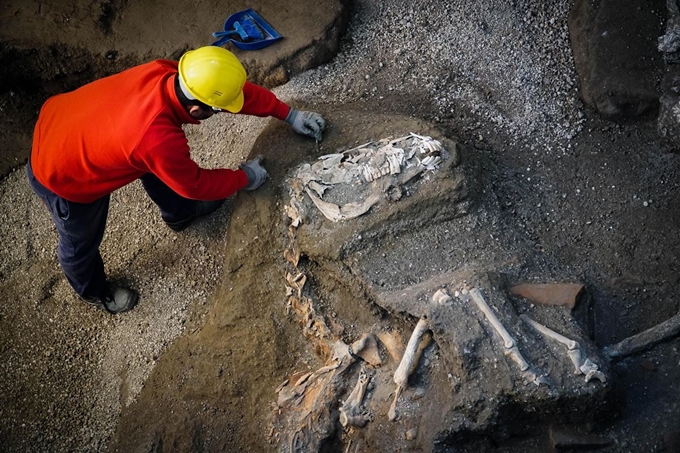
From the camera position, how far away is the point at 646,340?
9.62ft

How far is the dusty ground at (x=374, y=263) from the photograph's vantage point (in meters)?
3.30

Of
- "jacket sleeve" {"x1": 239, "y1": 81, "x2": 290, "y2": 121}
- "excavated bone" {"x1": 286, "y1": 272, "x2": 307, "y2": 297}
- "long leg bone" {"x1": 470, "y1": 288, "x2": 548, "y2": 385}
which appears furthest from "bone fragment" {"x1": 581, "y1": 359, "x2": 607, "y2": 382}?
"jacket sleeve" {"x1": 239, "y1": 81, "x2": 290, "y2": 121}

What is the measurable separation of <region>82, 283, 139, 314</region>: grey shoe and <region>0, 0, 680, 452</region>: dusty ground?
7cm

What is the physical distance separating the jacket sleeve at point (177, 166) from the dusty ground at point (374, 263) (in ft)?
1.21

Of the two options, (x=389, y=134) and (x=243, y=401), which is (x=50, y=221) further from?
(x=389, y=134)

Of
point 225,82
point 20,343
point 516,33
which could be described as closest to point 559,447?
point 225,82

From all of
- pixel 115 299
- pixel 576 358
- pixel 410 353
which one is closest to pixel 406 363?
pixel 410 353

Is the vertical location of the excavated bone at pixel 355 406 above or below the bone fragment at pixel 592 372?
below

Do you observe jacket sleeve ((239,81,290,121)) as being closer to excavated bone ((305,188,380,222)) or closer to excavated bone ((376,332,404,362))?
excavated bone ((305,188,380,222))

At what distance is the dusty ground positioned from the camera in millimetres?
3303

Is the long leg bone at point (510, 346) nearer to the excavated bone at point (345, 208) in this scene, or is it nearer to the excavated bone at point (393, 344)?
the excavated bone at point (393, 344)

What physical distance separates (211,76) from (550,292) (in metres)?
1.87

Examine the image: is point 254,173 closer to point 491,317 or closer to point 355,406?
point 355,406

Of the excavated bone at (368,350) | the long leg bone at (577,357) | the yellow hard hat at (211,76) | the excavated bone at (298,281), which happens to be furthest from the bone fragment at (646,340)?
the yellow hard hat at (211,76)
